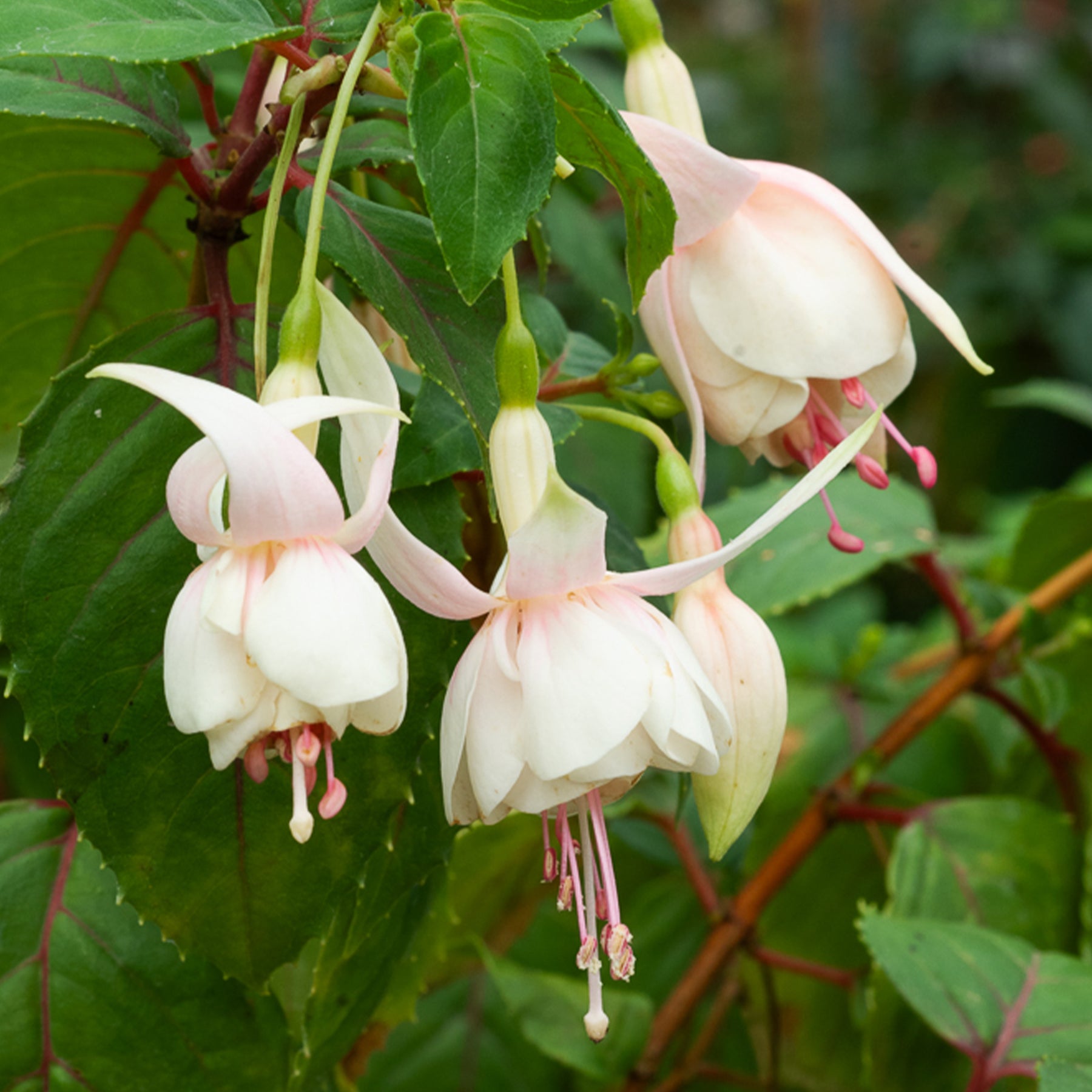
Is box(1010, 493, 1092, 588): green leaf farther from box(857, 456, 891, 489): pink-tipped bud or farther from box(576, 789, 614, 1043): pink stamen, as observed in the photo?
box(576, 789, 614, 1043): pink stamen

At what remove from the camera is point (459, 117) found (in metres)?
0.30

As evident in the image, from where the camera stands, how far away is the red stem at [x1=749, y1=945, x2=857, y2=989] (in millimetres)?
606

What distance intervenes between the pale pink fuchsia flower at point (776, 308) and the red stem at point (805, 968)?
305mm

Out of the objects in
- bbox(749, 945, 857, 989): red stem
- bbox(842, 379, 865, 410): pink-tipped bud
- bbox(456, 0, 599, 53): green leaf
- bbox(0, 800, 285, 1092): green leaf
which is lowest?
bbox(749, 945, 857, 989): red stem

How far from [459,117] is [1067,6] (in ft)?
8.13

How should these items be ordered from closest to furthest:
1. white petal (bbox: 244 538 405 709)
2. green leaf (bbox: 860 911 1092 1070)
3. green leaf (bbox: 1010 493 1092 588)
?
1. white petal (bbox: 244 538 405 709)
2. green leaf (bbox: 860 911 1092 1070)
3. green leaf (bbox: 1010 493 1092 588)

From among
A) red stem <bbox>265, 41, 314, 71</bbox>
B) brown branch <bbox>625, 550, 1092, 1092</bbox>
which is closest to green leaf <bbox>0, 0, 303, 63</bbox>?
red stem <bbox>265, 41, 314, 71</bbox>

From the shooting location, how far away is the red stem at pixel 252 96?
41 cm

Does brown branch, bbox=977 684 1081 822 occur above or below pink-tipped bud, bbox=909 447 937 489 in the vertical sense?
below

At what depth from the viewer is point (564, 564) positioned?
297 mm

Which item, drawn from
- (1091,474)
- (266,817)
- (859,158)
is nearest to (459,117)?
(266,817)

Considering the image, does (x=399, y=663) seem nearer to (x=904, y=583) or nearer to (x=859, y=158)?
(x=904, y=583)

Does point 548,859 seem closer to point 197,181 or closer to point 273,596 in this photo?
point 273,596

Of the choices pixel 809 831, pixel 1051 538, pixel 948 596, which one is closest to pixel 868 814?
pixel 809 831
